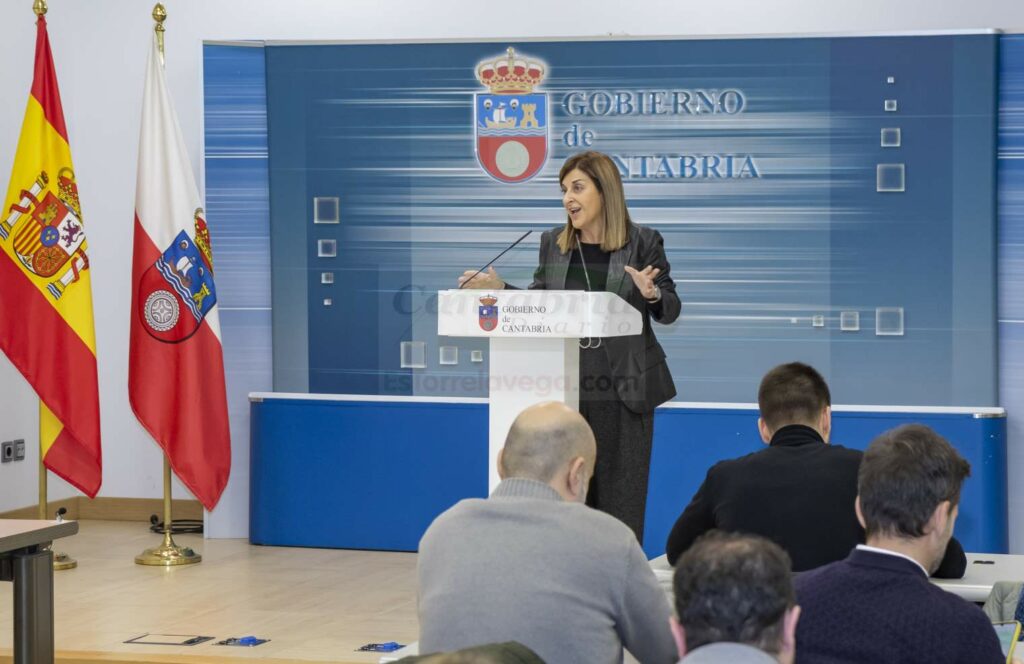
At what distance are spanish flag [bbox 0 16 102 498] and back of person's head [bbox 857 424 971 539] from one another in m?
4.99

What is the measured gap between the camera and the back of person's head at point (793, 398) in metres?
3.26

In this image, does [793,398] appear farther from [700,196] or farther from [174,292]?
[174,292]

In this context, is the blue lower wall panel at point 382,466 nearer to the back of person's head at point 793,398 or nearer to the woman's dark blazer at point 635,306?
the woman's dark blazer at point 635,306

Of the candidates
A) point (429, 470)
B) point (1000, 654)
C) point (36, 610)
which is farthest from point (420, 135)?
point (1000, 654)

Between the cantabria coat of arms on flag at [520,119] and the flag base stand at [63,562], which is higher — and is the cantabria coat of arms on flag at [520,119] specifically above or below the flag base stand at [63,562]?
above

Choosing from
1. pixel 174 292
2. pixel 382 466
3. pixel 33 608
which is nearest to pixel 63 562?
pixel 174 292

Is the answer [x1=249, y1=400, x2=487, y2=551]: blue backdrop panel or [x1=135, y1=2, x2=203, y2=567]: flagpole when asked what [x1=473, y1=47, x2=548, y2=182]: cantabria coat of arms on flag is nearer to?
[x1=249, y1=400, x2=487, y2=551]: blue backdrop panel

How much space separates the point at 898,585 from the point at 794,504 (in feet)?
2.92

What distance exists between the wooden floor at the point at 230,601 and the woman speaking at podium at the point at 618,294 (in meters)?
1.11

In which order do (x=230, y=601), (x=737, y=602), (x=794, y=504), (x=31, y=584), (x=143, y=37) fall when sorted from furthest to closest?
(x=143, y=37), (x=230, y=601), (x=31, y=584), (x=794, y=504), (x=737, y=602)

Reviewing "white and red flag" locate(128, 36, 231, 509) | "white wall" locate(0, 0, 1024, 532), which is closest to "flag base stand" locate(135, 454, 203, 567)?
"white and red flag" locate(128, 36, 231, 509)

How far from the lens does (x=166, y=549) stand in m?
6.62

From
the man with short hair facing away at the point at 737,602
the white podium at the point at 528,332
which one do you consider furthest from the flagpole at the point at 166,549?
the man with short hair facing away at the point at 737,602

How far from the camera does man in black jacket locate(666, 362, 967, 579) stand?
300 cm
